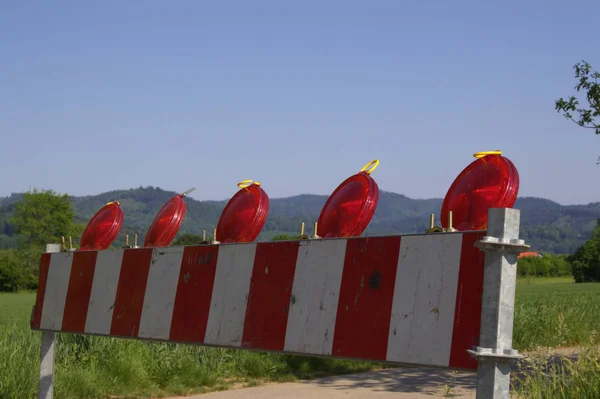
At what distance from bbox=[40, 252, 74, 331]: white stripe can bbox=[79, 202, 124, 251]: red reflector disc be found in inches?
7.4

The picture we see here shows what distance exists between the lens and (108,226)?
5.70 m

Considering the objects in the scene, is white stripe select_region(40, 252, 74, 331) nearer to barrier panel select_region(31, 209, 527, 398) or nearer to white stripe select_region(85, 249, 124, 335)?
barrier panel select_region(31, 209, 527, 398)

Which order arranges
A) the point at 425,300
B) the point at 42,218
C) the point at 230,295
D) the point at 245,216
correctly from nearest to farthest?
the point at 425,300, the point at 230,295, the point at 245,216, the point at 42,218

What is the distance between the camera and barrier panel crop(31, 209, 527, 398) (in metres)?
3.07

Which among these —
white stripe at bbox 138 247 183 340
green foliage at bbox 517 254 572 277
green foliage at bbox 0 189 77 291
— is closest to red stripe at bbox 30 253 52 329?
white stripe at bbox 138 247 183 340

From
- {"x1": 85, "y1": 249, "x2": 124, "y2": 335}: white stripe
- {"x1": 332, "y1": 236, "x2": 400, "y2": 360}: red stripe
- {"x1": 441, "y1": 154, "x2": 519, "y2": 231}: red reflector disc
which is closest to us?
{"x1": 441, "y1": 154, "x2": 519, "y2": 231}: red reflector disc

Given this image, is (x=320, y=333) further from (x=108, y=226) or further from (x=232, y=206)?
(x=108, y=226)

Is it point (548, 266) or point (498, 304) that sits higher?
point (548, 266)

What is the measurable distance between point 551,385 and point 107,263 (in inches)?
113

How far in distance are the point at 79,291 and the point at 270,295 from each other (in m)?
1.84

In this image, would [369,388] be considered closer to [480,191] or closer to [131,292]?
[131,292]

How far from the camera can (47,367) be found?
5.28 m

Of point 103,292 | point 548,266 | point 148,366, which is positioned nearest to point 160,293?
point 103,292

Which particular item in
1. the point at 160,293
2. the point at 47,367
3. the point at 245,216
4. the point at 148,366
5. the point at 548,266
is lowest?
the point at 148,366
